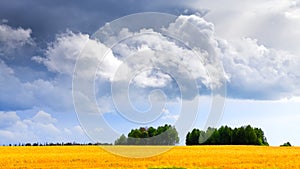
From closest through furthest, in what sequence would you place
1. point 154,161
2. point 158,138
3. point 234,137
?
1. point 154,161
2. point 158,138
3. point 234,137

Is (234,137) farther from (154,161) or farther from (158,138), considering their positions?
(154,161)

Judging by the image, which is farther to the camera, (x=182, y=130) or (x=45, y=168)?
(x=45, y=168)

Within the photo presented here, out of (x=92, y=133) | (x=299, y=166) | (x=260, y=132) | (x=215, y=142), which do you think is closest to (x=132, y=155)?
(x=299, y=166)

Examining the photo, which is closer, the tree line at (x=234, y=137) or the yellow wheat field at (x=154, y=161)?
the yellow wheat field at (x=154, y=161)

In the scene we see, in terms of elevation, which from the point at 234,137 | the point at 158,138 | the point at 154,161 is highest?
the point at 234,137

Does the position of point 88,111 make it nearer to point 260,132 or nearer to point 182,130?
point 182,130

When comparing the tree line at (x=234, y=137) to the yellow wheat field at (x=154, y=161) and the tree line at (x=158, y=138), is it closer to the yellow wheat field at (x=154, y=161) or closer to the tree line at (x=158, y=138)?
the yellow wheat field at (x=154, y=161)

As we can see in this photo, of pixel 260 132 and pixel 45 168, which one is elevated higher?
pixel 260 132

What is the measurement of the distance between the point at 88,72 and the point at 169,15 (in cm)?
523

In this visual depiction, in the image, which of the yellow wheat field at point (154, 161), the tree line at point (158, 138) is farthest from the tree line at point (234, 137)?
the tree line at point (158, 138)

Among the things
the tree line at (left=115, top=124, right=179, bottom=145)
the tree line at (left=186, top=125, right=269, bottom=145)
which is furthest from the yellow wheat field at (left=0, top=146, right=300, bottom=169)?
the tree line at (left=186, top=125, right=269, bottom=145)

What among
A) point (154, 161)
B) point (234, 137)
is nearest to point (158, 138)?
point (154, 161)

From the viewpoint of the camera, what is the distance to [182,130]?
1022 inches

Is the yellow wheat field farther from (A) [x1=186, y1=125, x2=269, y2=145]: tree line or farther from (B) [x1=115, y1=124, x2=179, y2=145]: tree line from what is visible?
(A) [x1=186, y1=125, x2=269, y2=145]: tree line
